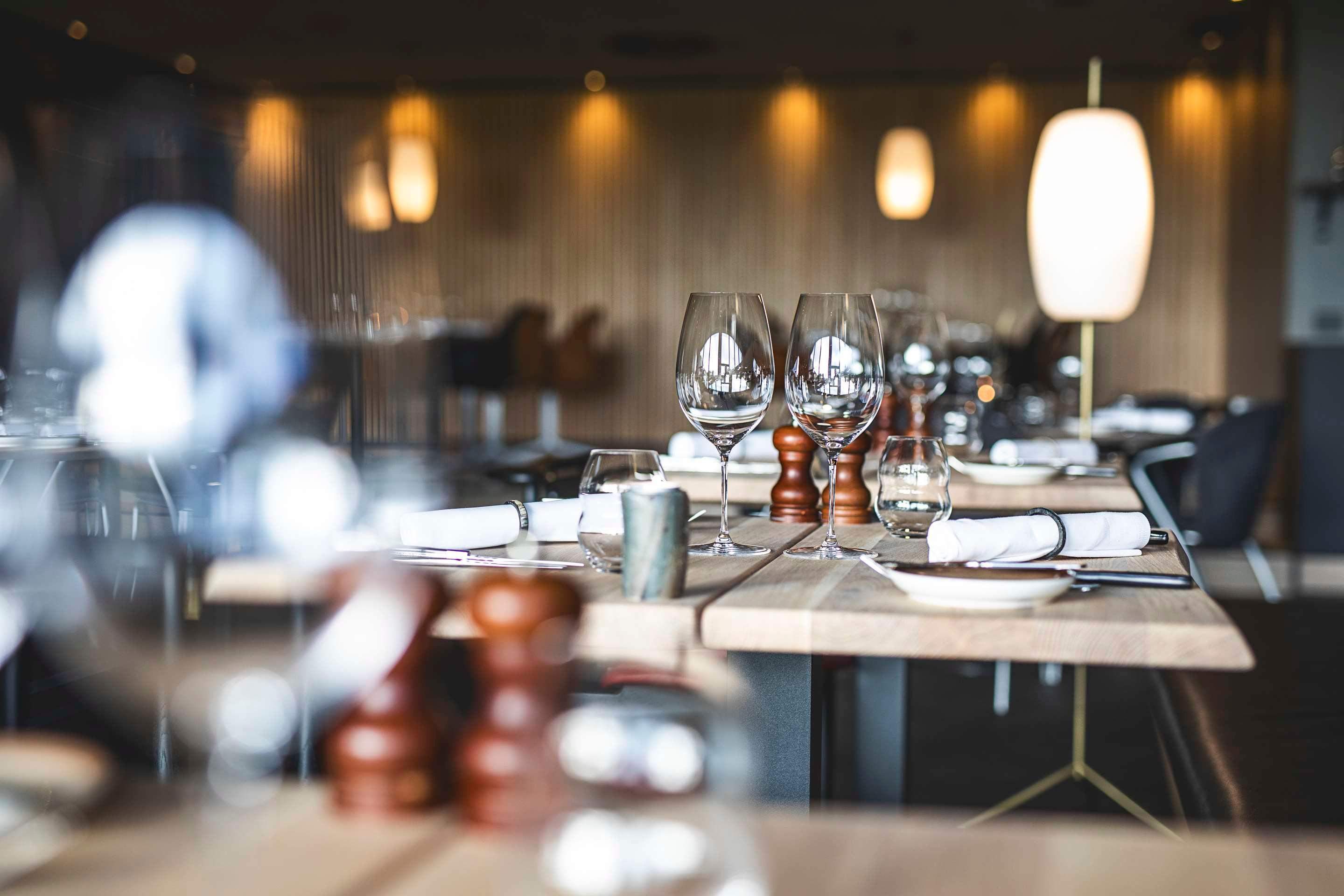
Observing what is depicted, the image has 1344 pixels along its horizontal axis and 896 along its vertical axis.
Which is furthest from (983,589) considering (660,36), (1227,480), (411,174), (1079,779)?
(411,174)

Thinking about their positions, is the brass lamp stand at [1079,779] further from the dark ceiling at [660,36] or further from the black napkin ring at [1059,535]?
the dark ceiling at [660,36]

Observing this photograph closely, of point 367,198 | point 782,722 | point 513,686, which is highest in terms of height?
point 367,198

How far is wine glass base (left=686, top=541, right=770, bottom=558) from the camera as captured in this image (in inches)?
51.7

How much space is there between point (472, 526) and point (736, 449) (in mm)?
1198

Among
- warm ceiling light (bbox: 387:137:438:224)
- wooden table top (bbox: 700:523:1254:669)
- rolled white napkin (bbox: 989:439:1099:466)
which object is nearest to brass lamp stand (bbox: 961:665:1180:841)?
rolled white napkin (bbox: 989:439:1099:466)

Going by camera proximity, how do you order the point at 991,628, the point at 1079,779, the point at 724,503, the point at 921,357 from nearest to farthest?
1. the point at 991,628
2. the point at 724,503
3. the point at 921,357
4. the point at 1079,779

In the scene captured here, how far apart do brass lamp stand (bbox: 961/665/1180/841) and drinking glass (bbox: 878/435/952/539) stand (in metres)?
1.24

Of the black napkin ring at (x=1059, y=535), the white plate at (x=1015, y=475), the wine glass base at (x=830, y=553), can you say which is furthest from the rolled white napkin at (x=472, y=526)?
the white plate at (x=1015, y=475)

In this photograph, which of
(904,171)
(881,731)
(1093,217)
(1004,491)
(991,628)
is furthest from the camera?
(904,171)

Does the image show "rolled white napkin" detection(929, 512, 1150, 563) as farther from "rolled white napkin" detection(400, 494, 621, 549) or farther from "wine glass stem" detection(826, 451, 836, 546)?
"rolled white napkin" detection(400, 494, 621, 549)

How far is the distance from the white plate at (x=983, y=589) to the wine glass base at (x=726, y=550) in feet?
0.95

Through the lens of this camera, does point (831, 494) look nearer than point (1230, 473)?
Yes

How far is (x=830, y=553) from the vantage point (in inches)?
52.0

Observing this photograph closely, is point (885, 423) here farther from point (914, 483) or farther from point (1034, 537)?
point (1034, 537)
